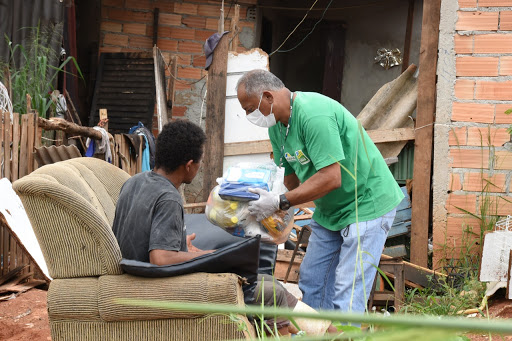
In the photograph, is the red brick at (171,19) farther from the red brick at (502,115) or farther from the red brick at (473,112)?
the red brick at (502,115)

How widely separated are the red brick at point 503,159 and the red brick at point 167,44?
Result: 4951 millimetres

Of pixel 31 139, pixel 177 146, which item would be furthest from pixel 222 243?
pixel 31 139

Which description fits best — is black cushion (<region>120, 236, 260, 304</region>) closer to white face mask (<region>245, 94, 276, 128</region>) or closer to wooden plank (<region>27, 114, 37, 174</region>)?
white face mask (<region>245, 94, 276, 128</region>)

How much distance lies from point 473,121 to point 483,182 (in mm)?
533

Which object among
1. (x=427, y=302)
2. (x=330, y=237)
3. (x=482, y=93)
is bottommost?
(x=427, y=302)

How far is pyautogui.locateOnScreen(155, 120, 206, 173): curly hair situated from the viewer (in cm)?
320

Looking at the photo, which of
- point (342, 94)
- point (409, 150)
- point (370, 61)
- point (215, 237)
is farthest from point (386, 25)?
point (215, 237)

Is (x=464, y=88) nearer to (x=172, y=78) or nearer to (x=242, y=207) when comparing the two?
(x=242, y=207)

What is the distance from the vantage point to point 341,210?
3633 mm

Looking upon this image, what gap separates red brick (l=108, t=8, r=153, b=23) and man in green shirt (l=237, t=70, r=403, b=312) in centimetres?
585

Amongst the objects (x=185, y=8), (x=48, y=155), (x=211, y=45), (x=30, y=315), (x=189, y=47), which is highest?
(x=185, y=8)

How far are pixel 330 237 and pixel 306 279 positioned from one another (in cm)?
29

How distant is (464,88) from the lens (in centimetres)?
570

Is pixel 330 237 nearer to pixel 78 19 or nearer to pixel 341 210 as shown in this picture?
pixel 341 210
